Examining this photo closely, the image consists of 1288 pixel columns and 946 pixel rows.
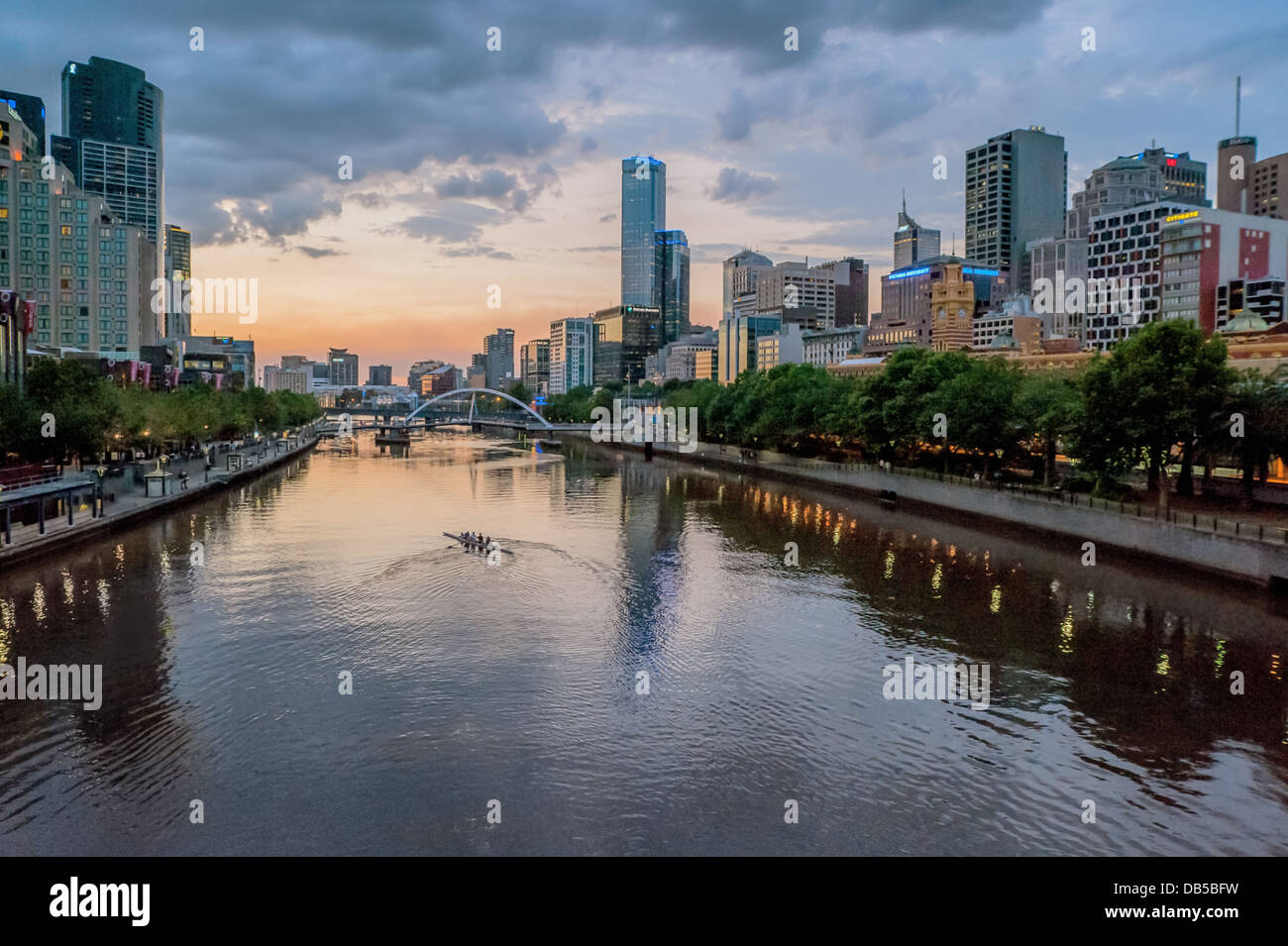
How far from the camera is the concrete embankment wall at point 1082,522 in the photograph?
25.5 m

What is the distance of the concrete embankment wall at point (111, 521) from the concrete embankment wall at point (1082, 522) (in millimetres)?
36121

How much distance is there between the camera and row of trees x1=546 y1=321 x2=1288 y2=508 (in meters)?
29.9

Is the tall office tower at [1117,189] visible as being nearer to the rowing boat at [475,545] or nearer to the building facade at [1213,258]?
the building facade at [1213,258]

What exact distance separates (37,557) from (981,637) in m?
28.8

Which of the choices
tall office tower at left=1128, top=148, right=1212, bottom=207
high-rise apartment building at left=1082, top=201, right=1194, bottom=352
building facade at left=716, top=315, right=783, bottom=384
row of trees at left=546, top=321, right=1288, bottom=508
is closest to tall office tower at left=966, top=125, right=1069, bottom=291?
tall office tower at left=1128, top=148, right=1212, bottom=207

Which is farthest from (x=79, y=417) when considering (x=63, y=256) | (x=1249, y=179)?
(x=1249, y=179)

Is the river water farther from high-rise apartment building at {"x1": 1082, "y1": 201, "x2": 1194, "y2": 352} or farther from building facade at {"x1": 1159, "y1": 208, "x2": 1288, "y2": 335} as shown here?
high-rise apartment building at {"x1": 1082, "y1": 201, "x2": 1194, "y2": 352}

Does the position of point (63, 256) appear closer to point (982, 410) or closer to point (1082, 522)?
point (982, 410)

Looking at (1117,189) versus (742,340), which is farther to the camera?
(742,340)

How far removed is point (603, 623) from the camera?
2256 centimetres

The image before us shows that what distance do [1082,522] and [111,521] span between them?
124ft

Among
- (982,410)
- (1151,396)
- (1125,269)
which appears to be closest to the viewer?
(1151,396)

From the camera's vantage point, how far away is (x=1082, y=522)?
33.4 metres
